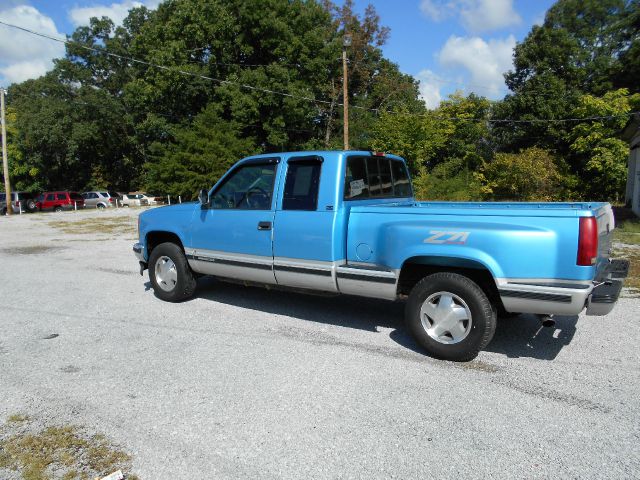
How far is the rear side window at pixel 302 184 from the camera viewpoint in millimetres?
5180

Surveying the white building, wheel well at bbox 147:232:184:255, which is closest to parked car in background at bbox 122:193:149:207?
the white building

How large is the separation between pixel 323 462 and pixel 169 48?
1517 inches

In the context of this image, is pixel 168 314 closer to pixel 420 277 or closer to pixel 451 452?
pixel 420 277

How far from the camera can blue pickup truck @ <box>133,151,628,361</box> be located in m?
3.88

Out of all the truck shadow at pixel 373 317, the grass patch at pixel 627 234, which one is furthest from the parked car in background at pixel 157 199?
the truck shadow at pixel 373 317

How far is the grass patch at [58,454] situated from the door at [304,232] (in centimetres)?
254

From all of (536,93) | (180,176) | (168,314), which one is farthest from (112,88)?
(168,314)

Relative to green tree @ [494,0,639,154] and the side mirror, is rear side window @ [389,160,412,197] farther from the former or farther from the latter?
green tree @ [494,0,639,154]

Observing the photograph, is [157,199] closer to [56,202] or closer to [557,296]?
[56,202]

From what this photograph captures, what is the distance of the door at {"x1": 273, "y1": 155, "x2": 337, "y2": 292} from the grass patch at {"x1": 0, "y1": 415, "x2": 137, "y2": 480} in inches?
100

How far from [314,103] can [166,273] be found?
34513 millimetres

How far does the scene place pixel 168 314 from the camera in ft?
20.1

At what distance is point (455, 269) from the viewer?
4465 millimetres

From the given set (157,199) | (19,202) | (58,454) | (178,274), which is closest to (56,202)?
(19,202)
